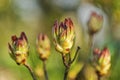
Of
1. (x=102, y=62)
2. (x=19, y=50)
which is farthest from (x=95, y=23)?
(x=19, y=50)

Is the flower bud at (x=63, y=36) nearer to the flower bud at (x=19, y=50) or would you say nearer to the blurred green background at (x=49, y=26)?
the flower bud at (x=19, y=50)

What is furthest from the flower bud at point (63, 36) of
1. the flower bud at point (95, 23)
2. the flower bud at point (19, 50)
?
the flower bud at point (95, 23)

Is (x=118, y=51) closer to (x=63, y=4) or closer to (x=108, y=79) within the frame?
(x=108, y=79)

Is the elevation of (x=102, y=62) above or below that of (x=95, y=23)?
below

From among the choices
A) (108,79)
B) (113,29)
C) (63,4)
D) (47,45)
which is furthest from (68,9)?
(47,45)

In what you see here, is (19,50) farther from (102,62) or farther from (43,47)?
(102,62)

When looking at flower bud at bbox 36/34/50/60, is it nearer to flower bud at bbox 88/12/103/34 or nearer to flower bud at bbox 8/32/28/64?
flower bud at bbox 8/32/28/64

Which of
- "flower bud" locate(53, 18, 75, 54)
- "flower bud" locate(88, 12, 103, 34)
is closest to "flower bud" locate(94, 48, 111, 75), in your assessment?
"flower bud" locate(53, 18, 75, 54)

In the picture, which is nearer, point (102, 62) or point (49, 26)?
point (102, 62)
